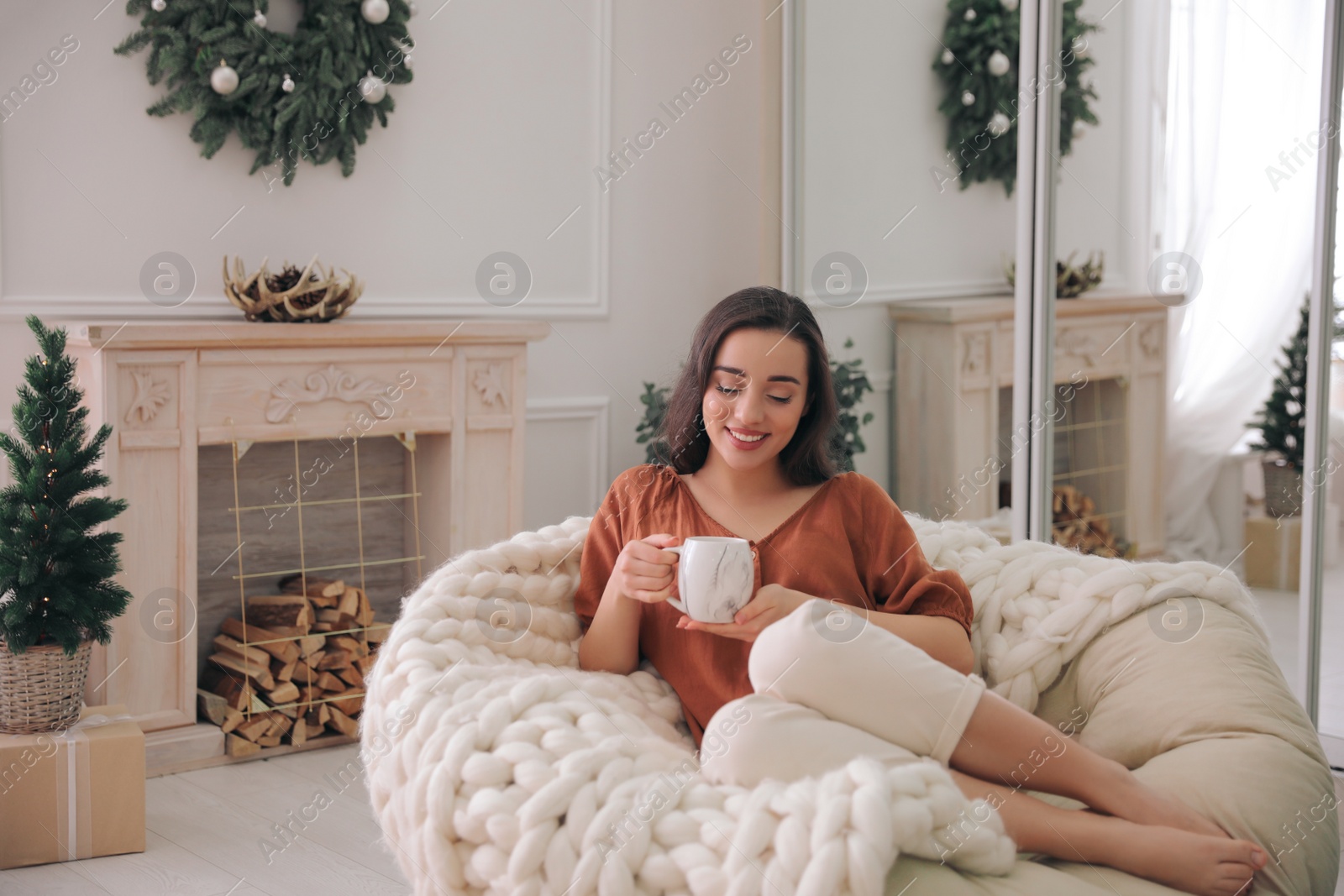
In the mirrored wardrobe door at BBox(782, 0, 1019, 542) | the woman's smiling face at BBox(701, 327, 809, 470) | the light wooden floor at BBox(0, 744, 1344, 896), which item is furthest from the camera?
the mirrored wardrobe door at BBox(782, 0, 1019, 542)

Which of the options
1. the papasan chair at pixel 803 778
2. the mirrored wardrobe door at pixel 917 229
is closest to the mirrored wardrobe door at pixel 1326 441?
the mirrored wardrobe door at pixel 917 229

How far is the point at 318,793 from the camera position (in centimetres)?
239

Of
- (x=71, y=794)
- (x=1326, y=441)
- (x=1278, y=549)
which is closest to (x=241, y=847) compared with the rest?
(x=71, y=794)

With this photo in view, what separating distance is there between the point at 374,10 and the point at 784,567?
188 cm

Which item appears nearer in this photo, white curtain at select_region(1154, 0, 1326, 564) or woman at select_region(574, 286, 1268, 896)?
woman at select_region(574, 286, 1268, 896)

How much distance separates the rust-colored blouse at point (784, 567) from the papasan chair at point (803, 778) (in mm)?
47

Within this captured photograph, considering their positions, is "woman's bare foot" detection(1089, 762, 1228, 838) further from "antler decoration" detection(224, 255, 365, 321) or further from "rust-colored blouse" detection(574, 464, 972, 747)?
"antler decoration" detection(224, 255, 365, 321)

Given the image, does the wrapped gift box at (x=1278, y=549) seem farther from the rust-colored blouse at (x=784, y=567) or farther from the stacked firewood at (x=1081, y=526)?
the rust-colored blouse at (x=784, y=567)

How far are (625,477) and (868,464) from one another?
1.67 m

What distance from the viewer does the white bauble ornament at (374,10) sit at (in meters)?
2.79

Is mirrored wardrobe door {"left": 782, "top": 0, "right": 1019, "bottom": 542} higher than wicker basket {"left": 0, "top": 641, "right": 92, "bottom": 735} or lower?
higher

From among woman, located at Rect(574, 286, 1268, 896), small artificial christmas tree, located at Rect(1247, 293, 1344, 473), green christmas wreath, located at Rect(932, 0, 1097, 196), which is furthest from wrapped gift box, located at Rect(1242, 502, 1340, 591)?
woman, located at Rect(574, 286, 1268, 896)

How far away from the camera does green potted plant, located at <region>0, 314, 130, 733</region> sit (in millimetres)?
1991

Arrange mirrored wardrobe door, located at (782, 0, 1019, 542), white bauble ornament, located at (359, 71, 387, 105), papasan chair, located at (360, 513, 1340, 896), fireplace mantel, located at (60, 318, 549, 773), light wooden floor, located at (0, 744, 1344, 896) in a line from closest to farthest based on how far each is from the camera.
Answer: papasan chair, located at (360, 513, 1340, 896) < light wooden floor, located at (0, 744, 1344, 896) < fireplace mantel, located at (60, 318, 549, 773) < white bauble ornament, located at (359, 71, 387, 105) < mirrored wardrobe door, located at (782, 0, 1019, 542)
